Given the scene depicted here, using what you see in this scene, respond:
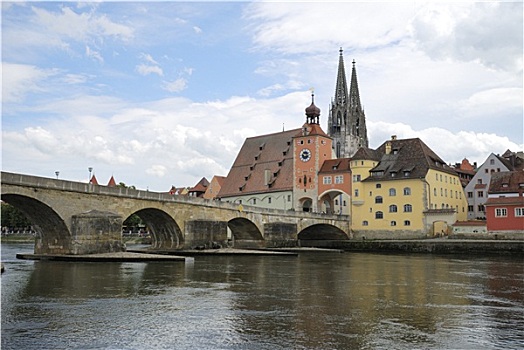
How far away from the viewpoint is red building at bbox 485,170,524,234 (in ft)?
167

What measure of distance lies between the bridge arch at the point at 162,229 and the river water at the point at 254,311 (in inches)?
733

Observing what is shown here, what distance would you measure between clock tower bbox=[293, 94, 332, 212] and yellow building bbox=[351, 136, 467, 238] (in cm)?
518

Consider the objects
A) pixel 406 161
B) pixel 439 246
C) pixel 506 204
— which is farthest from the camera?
pixel 406 161

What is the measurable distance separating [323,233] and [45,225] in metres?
37.0

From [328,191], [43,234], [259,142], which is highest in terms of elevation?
[259,142]

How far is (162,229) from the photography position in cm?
4509

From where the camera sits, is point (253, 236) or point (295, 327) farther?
point (253, 236)

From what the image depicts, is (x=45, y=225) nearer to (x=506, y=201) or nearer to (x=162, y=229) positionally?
(x=162, y=229)

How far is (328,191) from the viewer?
66.5 metres

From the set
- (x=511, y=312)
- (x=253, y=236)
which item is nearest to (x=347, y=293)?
(x=511, y=312)

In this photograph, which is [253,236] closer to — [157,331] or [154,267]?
[154,267]

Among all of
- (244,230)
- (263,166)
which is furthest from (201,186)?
(244,230)

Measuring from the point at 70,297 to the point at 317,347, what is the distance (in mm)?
8976

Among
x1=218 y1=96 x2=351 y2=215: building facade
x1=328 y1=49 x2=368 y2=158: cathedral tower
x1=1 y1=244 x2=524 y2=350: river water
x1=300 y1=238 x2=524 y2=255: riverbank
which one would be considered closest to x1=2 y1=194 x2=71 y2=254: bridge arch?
x1=1 y1=244 x2=524 y2=350: river water
